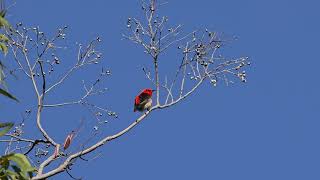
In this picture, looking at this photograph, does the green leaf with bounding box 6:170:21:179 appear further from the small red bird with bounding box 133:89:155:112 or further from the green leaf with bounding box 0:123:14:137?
the small red bird with bounding box 133:89:155:112

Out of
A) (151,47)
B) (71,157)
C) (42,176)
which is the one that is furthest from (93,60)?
(42,176)

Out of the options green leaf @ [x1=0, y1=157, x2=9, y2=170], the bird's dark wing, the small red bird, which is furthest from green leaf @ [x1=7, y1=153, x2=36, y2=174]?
the bird's dark wing

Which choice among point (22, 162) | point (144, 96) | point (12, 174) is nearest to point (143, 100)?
point (144, 96)

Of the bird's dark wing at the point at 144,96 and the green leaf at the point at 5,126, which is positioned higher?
the bird's dark wing at the point at 144,96

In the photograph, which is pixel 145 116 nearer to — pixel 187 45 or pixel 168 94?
pixel 168 94

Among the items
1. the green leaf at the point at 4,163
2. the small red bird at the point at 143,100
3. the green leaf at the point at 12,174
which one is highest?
the small red bird at the point at 143,100

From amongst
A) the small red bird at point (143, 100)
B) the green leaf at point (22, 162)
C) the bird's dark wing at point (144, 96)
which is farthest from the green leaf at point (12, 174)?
the bird's dark wing at point (144, 96)

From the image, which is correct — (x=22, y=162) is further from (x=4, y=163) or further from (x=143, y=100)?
(x=143, y=100)

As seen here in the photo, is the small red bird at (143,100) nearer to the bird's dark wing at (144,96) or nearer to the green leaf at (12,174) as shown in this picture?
the bird's dark wing at (144,96)

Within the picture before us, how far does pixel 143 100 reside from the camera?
41.3 feet

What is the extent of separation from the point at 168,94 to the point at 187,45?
41.1 inches

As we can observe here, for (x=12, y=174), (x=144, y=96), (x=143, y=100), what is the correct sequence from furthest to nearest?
(x=144, y=96), (x=143, y=100), (x=12, y=174)

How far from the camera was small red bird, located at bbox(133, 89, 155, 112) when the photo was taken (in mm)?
12398

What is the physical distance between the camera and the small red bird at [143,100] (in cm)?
1240
